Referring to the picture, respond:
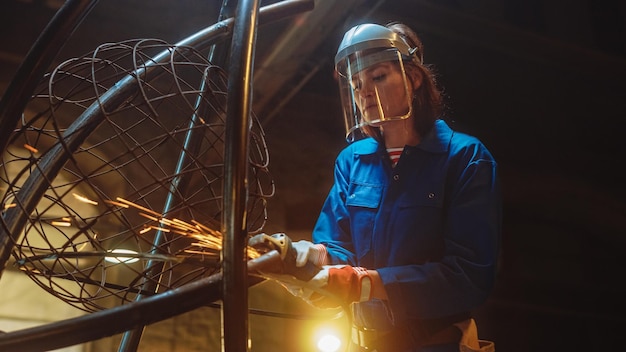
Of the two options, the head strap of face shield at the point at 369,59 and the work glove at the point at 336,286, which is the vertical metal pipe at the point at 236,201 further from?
the head strap of face shield at the point at 369,59

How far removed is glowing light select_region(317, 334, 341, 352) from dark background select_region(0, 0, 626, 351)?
666 millimetres

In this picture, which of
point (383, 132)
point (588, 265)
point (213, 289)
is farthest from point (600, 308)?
point (213, 289)

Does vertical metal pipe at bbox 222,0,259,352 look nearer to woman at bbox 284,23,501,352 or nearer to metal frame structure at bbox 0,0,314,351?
metal frame structure at bbox 0,0,314,351

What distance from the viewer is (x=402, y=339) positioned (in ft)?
4.84

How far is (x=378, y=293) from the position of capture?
1400 mm

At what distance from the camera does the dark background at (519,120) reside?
3361 mm

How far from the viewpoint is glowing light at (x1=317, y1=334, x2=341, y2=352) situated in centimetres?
313

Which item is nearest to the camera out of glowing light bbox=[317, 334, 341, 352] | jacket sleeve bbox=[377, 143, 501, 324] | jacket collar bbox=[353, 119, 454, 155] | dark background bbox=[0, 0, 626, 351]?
jacket sleeve bbox=[377, 143, 501, 324]

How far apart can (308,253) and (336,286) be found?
0.09m

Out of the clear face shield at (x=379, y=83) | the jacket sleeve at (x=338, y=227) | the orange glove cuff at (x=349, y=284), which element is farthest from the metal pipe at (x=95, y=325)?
the clear face shield at (x=379, y=83)

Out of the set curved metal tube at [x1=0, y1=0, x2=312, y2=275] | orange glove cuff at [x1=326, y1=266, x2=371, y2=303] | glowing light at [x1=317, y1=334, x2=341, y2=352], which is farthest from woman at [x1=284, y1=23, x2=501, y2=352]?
glowing light at [x1=317, y1=334, x2=341, y2=352]

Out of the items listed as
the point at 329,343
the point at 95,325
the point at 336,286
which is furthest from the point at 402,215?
the point at 329,343

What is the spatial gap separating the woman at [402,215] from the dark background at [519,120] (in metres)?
1.17

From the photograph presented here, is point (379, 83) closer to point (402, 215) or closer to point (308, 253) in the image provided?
point (402, 215)
